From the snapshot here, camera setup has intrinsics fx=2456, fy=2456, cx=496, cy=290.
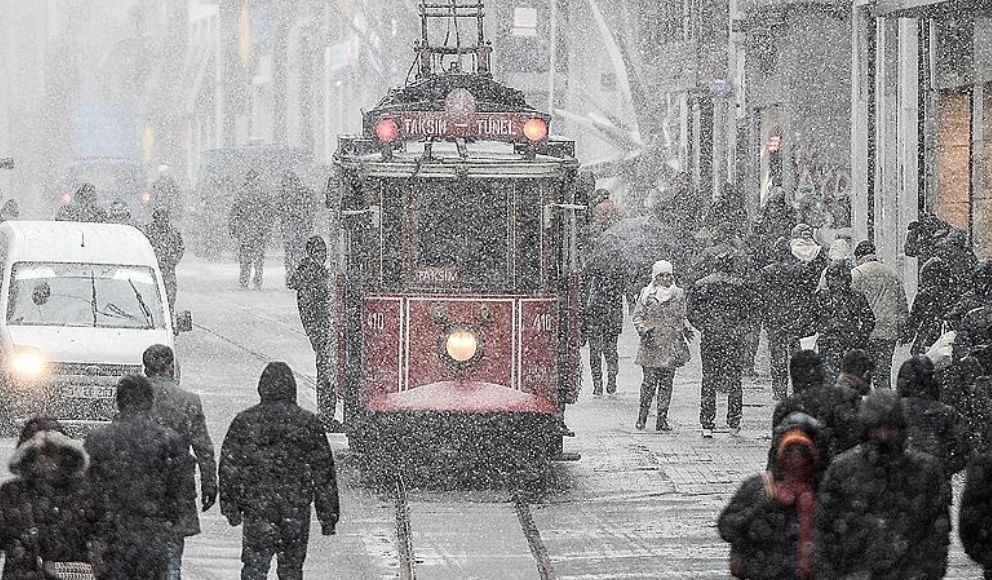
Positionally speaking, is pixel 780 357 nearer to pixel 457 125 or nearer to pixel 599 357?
pixel 599 357

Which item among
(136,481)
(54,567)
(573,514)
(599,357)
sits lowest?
(573,514)

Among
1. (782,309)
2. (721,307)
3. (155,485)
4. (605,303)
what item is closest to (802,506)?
(155,485)

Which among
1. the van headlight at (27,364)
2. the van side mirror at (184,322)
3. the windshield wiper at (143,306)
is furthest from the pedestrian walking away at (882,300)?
the van headlight at (27,364)

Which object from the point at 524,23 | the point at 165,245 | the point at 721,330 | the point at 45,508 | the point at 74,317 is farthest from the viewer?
the point at 524,23

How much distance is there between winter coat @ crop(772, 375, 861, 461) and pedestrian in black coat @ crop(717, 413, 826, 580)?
3.04 m

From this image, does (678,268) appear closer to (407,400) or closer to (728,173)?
(407,400)

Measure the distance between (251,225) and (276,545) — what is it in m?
25.8

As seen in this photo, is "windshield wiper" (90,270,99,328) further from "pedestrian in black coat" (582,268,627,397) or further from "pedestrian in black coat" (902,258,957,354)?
"pedestrian in black coat" (902,258,957,354)

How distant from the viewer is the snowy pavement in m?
14.6

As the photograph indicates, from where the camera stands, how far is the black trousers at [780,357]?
23375 millimetres

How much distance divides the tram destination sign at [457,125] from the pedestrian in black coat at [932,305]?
12.5 feet

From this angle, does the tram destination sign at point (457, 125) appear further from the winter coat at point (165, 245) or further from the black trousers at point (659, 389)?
the winter coat at point (165, 245)

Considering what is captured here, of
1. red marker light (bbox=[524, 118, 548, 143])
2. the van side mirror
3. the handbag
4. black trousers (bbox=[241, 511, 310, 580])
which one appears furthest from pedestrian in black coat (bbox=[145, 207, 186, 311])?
the handbag

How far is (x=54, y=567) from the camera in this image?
1023cm
